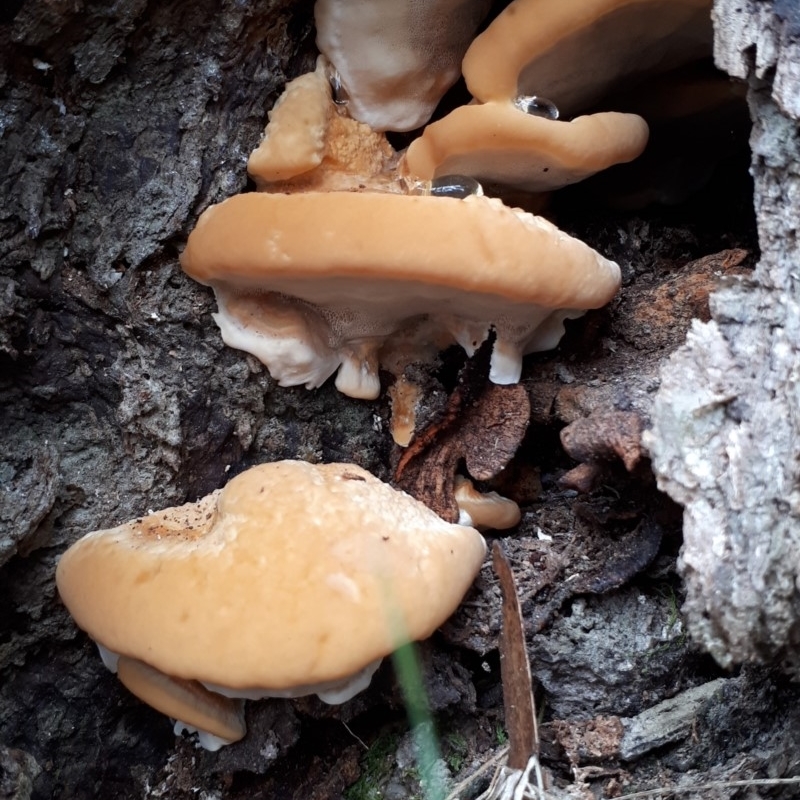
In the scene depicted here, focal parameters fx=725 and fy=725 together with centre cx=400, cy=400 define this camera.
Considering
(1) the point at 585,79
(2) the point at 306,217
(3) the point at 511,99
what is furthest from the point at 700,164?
(2) the point at 306,217

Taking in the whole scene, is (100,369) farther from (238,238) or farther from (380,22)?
(380,22)

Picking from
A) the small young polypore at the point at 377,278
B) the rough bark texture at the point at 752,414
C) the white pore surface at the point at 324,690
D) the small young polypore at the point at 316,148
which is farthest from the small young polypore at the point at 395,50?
the white pore surface at the point at 324,690

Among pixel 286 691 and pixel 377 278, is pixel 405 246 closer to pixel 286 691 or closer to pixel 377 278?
pixel 377 278

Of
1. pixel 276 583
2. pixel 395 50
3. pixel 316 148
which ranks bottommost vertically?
pixel 276 583

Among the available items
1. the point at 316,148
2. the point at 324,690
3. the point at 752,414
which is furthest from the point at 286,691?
the point at 316,148

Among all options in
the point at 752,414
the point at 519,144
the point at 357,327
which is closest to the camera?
the point at 752,414

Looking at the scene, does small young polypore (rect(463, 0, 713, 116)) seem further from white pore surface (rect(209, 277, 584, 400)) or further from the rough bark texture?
white pore surface (rect(209, 277, 584, 400))

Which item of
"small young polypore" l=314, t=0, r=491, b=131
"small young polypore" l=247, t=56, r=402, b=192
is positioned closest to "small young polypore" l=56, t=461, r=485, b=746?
"small young polypore" l=247, t=56, r=402, b=192
